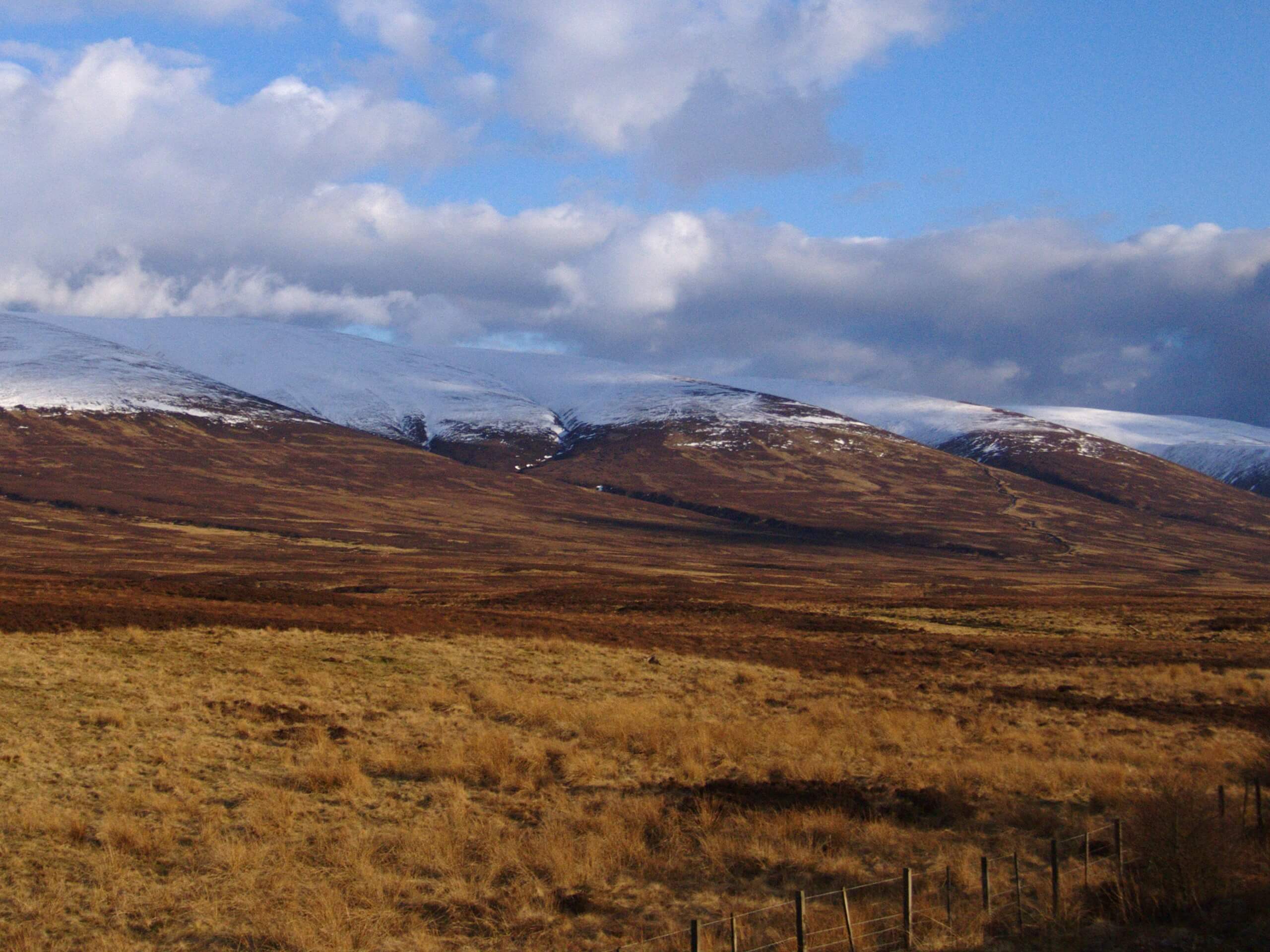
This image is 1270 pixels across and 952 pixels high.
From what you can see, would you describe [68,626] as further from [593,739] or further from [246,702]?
[593,739]

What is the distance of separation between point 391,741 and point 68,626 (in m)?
14.8

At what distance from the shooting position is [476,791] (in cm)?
1600

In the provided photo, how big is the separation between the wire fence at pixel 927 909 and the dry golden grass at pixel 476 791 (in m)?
0.45

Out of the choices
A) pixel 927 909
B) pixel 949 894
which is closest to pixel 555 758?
pixel 927 909

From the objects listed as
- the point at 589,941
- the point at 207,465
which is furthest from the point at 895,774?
the point at 207,465

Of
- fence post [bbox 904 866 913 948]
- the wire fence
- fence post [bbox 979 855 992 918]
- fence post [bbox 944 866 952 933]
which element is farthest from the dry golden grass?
fence post [bbox 904 866 913 948]

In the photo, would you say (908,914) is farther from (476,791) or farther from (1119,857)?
(476,791)

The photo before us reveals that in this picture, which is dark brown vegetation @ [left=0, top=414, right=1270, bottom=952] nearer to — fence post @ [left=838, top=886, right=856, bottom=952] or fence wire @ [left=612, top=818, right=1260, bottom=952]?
fence wire @ [left=612, top=818, right=1260, bottom=952]

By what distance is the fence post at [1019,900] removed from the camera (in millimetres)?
10836

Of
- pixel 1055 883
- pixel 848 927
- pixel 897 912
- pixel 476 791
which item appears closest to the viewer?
pixel 848 927

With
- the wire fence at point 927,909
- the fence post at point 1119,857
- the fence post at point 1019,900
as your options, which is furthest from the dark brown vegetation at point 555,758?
the fence post at point 1019,900

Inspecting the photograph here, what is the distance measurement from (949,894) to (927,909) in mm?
295

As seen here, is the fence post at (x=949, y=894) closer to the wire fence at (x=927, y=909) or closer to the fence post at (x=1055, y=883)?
the wire fence at (x=927, y=909)

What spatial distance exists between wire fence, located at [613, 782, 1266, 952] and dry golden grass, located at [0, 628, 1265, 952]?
1.48ft
